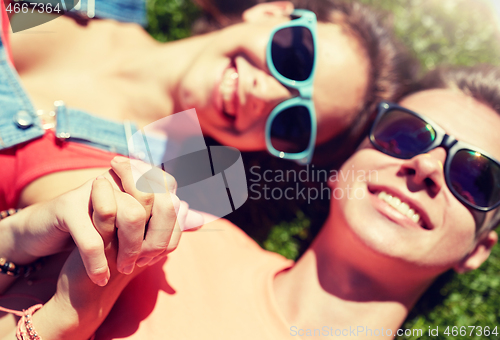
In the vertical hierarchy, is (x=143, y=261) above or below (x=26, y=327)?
above

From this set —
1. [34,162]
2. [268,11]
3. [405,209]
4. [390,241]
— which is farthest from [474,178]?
[34,162]

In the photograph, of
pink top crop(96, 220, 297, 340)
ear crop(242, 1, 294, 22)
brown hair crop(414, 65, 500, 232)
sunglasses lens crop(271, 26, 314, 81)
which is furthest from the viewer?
ear crop(242, 1, 294, 22)

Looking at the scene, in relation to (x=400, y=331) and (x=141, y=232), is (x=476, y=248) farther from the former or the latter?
(x=141, y=232)

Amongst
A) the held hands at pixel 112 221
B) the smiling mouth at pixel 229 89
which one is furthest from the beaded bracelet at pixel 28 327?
the smiling mouth at pixel 229 89

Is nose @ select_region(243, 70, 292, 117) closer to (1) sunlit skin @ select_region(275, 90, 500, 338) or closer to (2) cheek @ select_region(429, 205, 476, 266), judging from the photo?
(1) sunlit skin @ select_region(275, 90, 500, 338)

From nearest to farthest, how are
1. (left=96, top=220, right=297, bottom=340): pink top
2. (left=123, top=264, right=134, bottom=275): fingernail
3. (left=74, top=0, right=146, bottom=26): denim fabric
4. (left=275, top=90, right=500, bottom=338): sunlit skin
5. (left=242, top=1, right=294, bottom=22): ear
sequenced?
(left=123, top=264, right=134, bottom=275): fingernail
(left=96, top=220, right=297, bottom=340): pink top
(left=275, top=90, right=500, bottom=338): sunlit skin
(left=242, top=1, right=294, bottom=22): ear
(left=74, top=0, right=146, bottom=26): denim fabric

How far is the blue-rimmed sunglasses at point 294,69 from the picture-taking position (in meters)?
1.73

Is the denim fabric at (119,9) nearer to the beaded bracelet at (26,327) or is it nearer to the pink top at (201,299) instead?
the pink top at (201,299)

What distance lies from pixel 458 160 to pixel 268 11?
129 centimetres

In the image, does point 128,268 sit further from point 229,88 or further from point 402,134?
point 402,134

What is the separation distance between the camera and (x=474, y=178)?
1.67 metres

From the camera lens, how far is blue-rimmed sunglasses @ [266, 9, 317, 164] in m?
1.73

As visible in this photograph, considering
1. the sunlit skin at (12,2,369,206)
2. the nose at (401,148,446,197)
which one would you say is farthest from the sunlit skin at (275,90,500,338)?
the sunlit skin at (12,2,369,206)

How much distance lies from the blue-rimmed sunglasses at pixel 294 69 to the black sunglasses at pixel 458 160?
47cm
